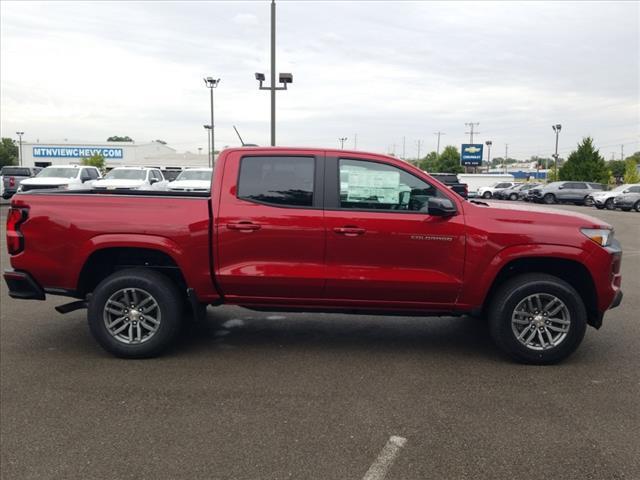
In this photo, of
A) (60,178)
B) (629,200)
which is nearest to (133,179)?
(60,178)

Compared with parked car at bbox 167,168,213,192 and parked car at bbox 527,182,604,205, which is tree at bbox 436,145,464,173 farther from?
parked car at bbox 167,168,213,192

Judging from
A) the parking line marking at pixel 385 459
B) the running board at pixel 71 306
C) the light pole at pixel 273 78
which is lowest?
the parking line marking at pixel 385 459

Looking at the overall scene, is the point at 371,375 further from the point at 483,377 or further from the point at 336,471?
the point at 336,471

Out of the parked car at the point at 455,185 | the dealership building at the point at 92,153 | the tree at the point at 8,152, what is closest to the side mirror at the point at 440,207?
the parked car at the point at 455,185

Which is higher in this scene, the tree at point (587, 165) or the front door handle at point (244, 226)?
the tree at point (587, 165)

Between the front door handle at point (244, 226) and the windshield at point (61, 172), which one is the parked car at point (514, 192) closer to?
the windshield at point (61, 172)

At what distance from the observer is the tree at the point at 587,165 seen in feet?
163

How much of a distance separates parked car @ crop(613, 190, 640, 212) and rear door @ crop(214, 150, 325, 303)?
101 feet

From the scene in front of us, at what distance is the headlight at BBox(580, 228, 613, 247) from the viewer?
4758 millimetres

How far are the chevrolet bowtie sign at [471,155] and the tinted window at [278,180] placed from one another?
3302 inches

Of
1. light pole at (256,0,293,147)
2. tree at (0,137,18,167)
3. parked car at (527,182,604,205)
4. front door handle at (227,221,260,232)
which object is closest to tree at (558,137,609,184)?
parked car at (527,182,604,205)

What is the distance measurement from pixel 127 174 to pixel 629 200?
26121mm

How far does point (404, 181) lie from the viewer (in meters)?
4.89

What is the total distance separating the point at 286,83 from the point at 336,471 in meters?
15.6
